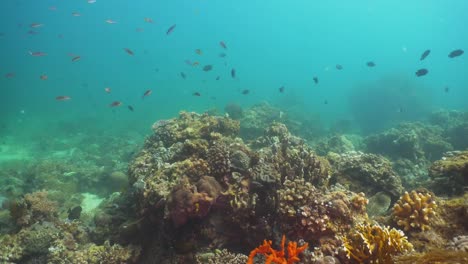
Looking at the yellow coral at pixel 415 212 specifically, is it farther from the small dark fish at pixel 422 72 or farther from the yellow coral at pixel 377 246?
the small dark fish at pixel 422 72

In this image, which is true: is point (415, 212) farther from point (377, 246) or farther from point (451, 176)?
point (451, 176)

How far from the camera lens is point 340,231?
17.7 feet

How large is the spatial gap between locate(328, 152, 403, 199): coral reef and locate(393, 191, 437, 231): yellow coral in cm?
267

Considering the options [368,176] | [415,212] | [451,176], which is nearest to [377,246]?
[415,212]

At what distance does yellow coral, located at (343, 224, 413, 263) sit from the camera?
4.13 m

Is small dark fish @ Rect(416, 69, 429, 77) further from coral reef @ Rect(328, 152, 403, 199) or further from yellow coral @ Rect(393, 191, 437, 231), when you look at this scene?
yellow coral @ Rect(393, 191, 437, 231)

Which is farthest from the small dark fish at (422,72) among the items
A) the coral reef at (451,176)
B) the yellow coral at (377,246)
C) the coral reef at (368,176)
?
the yellow coral at (377,246)

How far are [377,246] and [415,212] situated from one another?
1521 mm

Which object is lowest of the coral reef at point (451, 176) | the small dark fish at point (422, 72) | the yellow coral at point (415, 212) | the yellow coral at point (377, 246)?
the yellow coral at point (377, 246)

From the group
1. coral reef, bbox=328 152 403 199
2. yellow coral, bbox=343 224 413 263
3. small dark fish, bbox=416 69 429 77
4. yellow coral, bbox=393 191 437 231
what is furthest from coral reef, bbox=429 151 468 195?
small dark fish, bbox=416 69 429 77

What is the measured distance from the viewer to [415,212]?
206 inches

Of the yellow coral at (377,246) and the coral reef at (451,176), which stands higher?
the coral reef at (451,176)

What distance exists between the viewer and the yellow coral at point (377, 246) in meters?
4.13

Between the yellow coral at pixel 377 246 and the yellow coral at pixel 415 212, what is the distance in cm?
99
